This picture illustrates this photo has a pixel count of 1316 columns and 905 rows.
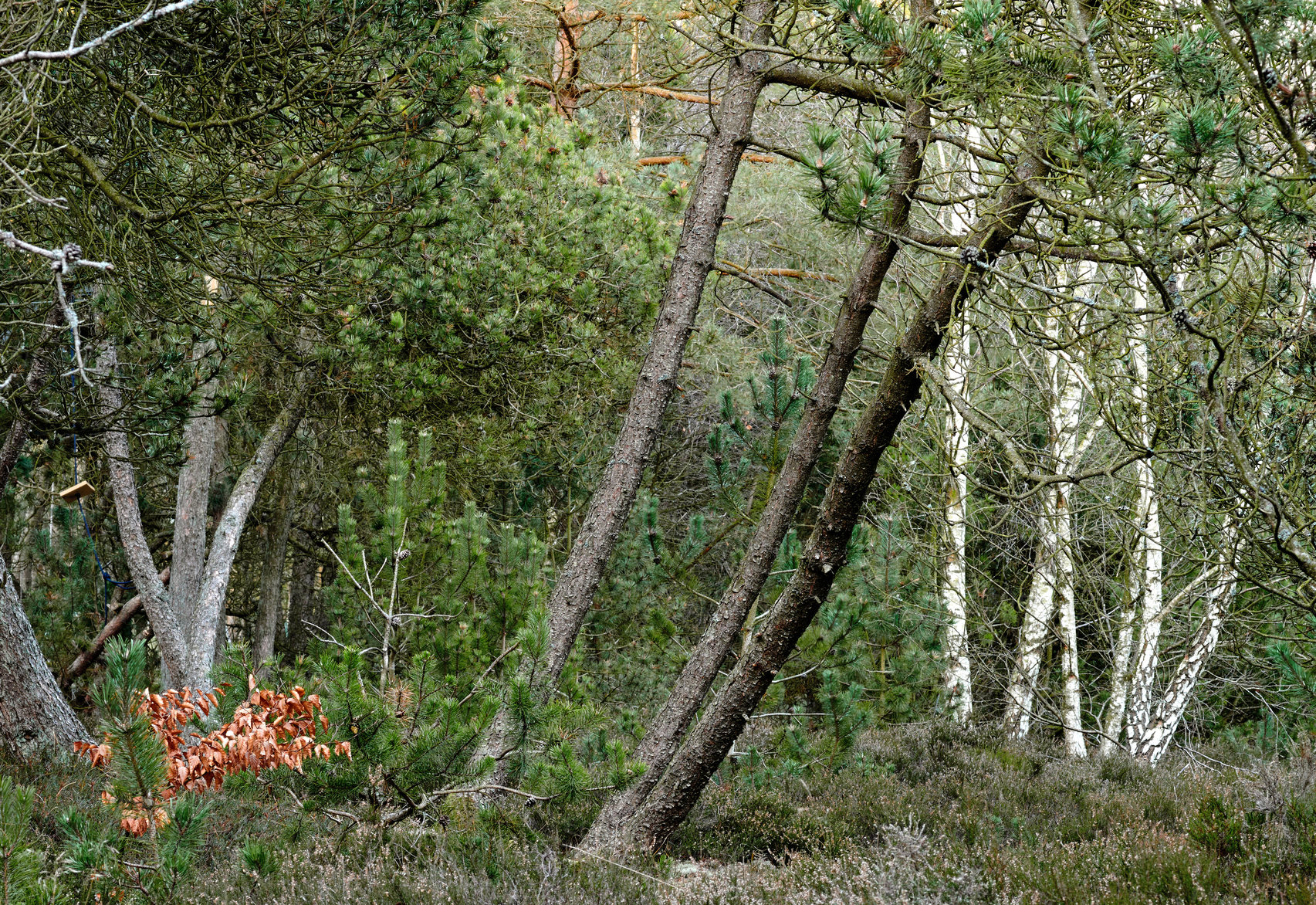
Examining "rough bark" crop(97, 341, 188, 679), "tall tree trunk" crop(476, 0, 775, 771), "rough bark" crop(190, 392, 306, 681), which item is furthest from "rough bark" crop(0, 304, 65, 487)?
"tall tree trunk" crop(476, 0, 775, 771)

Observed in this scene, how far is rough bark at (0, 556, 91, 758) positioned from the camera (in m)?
5.50

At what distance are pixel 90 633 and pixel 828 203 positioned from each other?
9107 mm

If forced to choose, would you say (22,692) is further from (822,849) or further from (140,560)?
(822,849)

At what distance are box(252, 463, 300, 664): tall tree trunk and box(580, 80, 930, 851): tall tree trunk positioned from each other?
20.2 feet

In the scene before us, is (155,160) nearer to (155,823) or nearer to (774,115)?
(155,823)

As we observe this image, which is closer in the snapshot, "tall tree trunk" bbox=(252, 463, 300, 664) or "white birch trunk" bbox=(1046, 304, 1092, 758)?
"white birch trunk" bbox=(1046, 304, 1092, 758)

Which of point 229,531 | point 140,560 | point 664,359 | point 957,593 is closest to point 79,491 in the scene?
point 140,560

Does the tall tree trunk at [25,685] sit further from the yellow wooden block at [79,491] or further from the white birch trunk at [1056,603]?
the white birch trunk at [1056,603]

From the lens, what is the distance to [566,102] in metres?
9.17

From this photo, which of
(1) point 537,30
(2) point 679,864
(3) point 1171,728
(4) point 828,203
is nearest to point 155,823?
(2) point 679,864

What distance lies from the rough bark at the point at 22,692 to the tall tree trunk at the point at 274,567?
3.70 metres

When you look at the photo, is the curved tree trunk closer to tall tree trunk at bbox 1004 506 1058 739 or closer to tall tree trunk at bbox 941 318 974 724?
tall tree trunk at bbox 941 318 974 724

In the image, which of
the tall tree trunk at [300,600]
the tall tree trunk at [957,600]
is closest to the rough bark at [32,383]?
the tall tree trunk at [300,600]

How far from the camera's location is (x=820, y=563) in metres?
3.90
